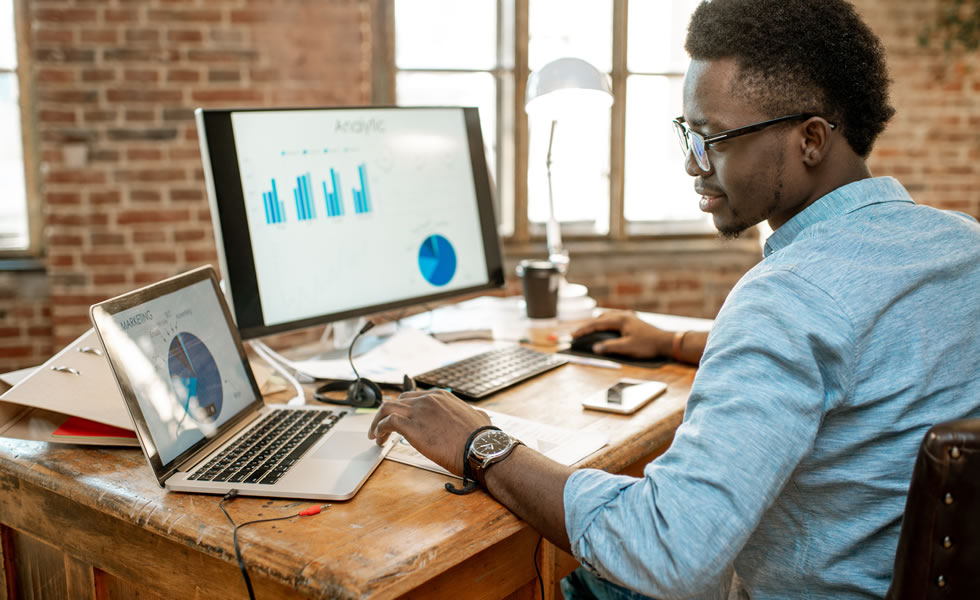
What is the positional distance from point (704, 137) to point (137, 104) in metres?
2.46

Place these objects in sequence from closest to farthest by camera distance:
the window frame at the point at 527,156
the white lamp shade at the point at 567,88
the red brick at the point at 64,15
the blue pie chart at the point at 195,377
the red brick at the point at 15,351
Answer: the blue pie chart at the point at 195,377 → the white lamp shade at the point at 567,88 → the red brick at the point at 64,15 → the red brick at the point at 15,351 → the window frame at the point at 527,156

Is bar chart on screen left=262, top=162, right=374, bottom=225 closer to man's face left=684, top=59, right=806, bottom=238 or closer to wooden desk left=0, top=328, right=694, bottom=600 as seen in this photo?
wooden desk left=0, top=328, right=694, bottom=600

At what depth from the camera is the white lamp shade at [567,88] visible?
184 cm

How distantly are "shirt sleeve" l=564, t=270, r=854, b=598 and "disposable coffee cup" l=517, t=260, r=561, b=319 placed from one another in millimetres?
1178

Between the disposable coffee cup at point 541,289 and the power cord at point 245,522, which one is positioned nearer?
the power cord at point 245,522

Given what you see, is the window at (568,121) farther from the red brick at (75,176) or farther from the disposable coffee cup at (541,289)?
the disposable coffee cup at (541,289)

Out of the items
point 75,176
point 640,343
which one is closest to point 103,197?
point 75,176

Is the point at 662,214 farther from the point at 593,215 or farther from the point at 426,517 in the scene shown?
the point at 426,517

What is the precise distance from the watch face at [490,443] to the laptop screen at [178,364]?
378 millimetres

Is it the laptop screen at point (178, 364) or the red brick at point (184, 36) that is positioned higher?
the red brick at point (184, 36)

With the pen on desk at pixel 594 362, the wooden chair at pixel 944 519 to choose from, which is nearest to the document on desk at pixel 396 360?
the pen on desk at pixel 594 362

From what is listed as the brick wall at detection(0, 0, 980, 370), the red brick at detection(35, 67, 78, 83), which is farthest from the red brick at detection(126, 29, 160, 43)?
the red brick at detection(35, 67, 78, 83)

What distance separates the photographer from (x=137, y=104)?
9.16 ft

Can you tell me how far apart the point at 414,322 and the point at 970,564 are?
4.64ft
